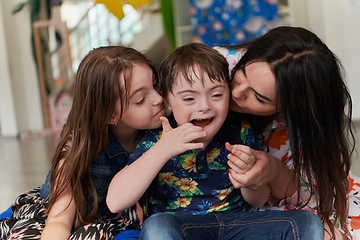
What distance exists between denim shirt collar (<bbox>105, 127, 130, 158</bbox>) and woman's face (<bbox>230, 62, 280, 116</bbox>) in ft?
1.31

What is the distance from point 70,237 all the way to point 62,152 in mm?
270

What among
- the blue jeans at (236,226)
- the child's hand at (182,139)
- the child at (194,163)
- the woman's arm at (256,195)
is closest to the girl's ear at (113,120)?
the child at (194,163)

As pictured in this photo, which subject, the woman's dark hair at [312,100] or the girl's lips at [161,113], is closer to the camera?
the woman's dark hair at [312,100]

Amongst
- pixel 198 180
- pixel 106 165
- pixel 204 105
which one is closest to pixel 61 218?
pixel 106 165

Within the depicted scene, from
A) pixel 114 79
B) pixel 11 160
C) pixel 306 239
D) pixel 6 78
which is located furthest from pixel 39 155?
pixel 306 239

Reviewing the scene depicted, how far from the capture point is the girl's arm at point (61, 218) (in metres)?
1.00

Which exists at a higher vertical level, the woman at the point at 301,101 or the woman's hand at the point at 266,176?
the woman at the point at 301,101

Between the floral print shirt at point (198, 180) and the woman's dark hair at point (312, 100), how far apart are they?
0.20 m

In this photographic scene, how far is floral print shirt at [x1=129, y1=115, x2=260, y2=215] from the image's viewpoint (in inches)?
40.9

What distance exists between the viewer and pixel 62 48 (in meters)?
5.40

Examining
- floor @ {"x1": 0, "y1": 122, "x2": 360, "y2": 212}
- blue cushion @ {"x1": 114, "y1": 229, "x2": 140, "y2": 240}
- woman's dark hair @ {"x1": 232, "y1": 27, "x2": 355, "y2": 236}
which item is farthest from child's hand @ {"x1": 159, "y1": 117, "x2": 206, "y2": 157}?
floor @ {"x1": 0, "y1": 122, "x2": 360, "y2": 212}

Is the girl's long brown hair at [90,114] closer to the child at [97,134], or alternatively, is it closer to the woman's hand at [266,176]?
the child at [97,134]

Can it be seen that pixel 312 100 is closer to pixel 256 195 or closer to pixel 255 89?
pixel 255 89

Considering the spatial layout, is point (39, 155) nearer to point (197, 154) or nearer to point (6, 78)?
point (6, 78)
